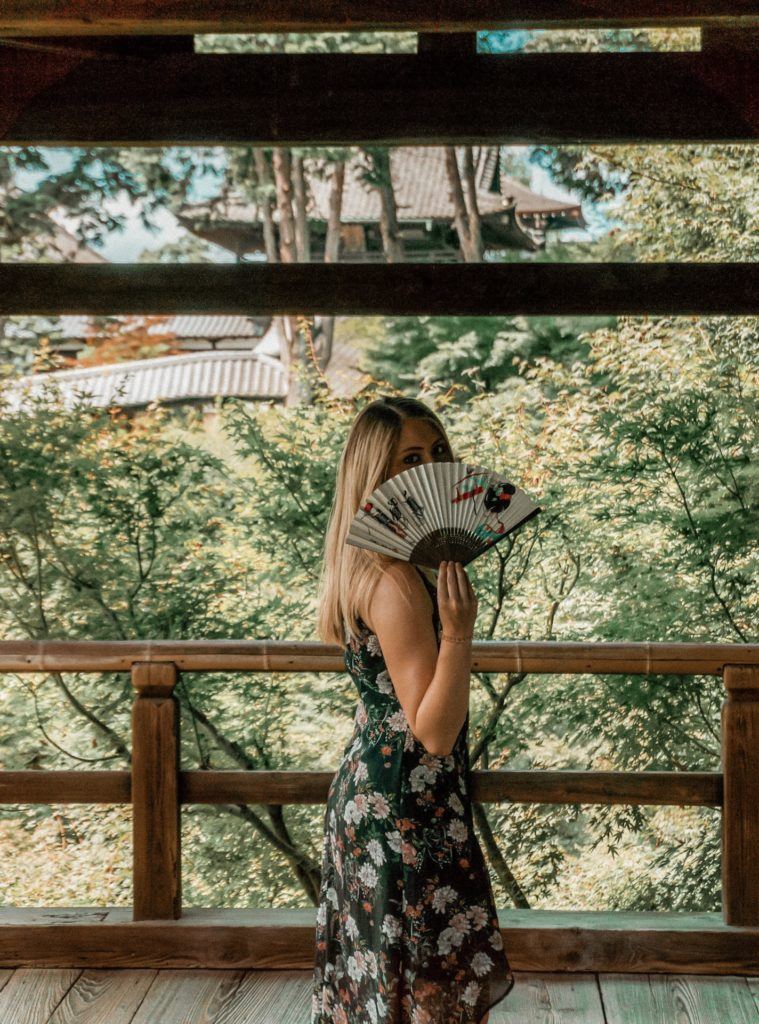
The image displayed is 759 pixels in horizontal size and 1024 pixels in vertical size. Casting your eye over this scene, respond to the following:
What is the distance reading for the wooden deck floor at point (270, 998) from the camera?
249 cm

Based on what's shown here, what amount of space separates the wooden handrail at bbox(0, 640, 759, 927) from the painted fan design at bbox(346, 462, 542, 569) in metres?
1.03

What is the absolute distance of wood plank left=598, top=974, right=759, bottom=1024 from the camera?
8.11 feet

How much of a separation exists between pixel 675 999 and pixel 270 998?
39.5 inches

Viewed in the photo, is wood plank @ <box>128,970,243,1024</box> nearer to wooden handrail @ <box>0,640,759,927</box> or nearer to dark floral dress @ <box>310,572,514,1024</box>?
wooden handrail @ <box>0,640,759,927</box>

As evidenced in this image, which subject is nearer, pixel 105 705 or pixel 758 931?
pixel 758 931

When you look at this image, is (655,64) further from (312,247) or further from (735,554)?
(312,247)

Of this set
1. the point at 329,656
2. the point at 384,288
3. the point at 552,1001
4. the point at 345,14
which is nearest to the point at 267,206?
the point at 384,288

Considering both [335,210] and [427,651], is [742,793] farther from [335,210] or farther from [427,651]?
[335,210]

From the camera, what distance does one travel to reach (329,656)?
274 cm

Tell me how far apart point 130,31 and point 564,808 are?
3471mm

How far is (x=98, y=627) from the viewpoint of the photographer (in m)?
4.61

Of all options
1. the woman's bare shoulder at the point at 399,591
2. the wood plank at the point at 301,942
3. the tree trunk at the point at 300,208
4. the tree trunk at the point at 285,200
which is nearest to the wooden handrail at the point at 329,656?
the wood plank at the point at 301,942

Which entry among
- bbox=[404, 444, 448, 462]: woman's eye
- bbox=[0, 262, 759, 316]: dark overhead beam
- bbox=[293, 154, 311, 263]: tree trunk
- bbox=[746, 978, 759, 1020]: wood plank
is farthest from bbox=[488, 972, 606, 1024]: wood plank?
bbox=[293, 154, 311, 263]: tree trunk

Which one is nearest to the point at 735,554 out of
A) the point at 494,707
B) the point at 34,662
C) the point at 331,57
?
the point at 494,707
